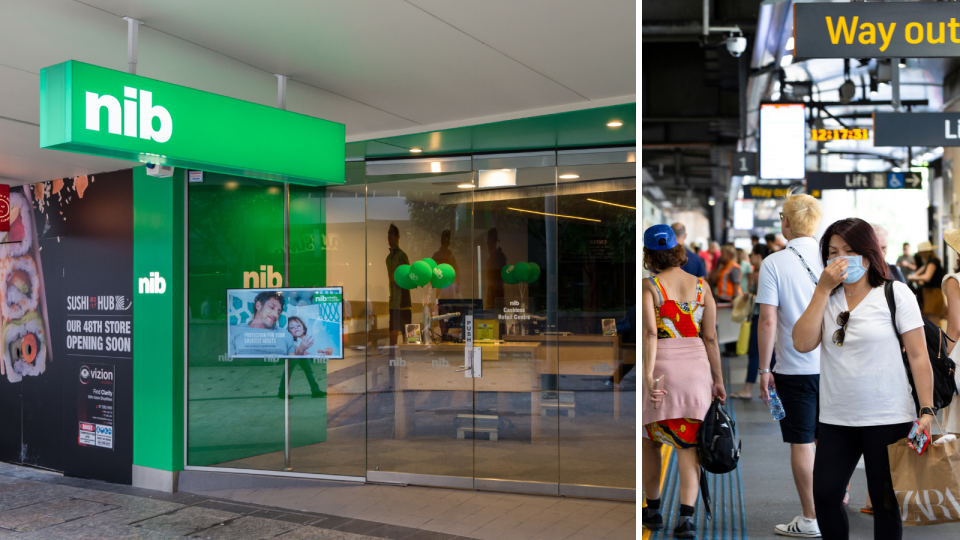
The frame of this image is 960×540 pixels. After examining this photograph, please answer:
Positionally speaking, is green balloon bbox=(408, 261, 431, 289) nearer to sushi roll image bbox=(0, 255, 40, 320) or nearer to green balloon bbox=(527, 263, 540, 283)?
green balloon bbox=(527, 263, 540, 283)

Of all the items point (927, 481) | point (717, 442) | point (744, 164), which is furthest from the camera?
point (744, 164)

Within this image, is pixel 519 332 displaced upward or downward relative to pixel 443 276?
downward

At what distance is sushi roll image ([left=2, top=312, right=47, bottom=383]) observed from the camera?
24.6 ft

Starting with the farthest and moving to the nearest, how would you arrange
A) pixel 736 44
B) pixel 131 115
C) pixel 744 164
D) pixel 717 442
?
pixel 744 164, pixel 736 44, pixel 717 442, pixel 131 115

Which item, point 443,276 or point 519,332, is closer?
point 519,332

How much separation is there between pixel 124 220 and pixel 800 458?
18.6 feet

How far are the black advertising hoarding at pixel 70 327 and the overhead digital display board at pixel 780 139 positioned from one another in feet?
24.4

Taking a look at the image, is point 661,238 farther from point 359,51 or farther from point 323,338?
point 323,338

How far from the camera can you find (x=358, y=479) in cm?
586

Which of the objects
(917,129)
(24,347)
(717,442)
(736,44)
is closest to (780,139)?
(736,44)

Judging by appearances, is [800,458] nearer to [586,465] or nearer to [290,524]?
[586,465]

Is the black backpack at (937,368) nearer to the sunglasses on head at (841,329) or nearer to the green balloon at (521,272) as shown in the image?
the sunglasses on head at (841,329)

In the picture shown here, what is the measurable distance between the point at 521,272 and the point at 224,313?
251 cm

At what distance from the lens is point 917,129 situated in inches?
246
